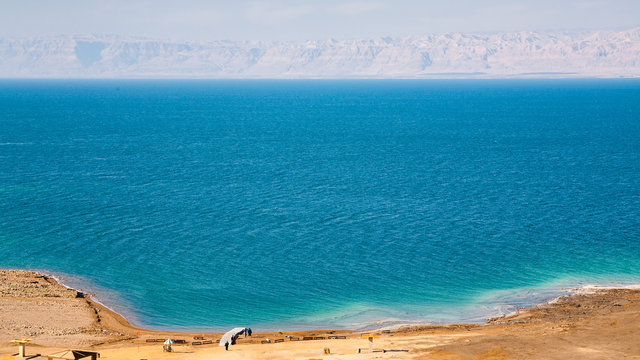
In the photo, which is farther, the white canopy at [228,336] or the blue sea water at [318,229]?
the blue sea water at [318,229]

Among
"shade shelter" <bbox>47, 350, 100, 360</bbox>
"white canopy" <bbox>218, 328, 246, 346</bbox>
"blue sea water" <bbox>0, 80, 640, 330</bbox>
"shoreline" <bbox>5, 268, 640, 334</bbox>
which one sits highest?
"blue sea water" <bbox>0, 80, 640, 330</bbox>

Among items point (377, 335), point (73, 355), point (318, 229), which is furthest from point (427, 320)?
point (73, 355)

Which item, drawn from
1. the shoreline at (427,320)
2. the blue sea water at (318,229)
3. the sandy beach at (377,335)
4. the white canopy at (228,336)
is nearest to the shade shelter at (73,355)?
the sandy beach at (377,335)

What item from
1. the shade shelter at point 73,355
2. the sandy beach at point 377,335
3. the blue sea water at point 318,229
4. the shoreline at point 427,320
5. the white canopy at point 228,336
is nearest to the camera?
the shade shelter at point 73,355

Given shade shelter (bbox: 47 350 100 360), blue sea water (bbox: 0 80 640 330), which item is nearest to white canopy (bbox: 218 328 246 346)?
blue sea water (bbox: 0 80 640 330)

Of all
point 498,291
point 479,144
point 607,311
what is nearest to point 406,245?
point 498,291

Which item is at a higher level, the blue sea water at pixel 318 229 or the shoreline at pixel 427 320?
the blue sea water at pixel 318 229

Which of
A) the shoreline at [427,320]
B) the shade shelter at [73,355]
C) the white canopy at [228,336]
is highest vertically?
the shoreline at [427,320]

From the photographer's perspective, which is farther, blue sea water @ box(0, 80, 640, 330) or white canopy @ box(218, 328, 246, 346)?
blue sea water @ box(0, 80, 640, 330)

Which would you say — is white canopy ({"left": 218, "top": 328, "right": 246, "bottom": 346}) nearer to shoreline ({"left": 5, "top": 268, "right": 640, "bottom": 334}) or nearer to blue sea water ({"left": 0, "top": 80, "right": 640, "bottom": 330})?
shoreline ({"left": 5, "top": 268, "right": 640, "bottom": 334})

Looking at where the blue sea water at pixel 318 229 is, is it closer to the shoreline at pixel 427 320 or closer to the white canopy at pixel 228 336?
the shoreline at pixel 427 320
